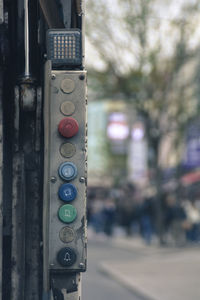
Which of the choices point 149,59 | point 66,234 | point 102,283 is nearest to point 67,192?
point 66,234

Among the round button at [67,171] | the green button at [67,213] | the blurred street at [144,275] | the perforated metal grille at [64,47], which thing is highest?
the perforated metal grille at [64,47]

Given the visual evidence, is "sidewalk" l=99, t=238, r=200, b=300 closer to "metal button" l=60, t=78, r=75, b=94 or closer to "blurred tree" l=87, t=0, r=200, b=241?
"blurred tree" l=87, t=0, r=200, b=241

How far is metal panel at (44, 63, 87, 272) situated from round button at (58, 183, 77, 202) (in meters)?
0.02

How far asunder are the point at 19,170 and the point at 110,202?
→ 26.0m

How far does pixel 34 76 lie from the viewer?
169 inches

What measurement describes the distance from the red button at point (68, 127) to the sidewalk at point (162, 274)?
7.27 m

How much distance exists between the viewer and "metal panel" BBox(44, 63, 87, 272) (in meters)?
4.04

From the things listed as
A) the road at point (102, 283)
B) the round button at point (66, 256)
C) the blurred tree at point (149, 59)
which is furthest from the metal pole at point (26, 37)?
the blurred tree at point (149, 59)

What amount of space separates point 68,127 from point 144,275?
34.9ft

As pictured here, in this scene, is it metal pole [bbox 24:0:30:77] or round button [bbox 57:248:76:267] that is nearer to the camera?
round button [bbox 57:248:76:267]

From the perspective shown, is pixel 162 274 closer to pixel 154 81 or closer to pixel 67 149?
pixel 154 81

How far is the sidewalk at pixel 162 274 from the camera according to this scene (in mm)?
11664

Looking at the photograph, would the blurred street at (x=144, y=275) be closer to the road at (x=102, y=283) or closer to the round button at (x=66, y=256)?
the road at (x=102, y=283)

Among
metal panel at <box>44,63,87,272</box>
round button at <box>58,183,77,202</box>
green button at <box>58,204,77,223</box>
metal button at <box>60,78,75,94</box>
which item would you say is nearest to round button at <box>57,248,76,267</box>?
metal panel at <box>44,63,87,272</box>
